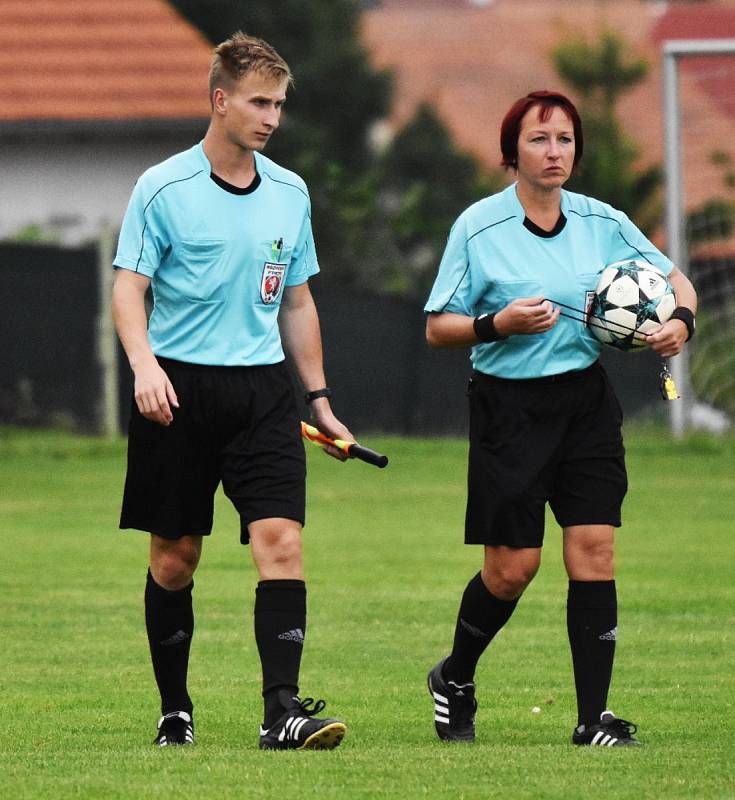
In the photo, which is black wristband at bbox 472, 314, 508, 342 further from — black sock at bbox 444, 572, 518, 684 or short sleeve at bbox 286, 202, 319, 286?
black sock at bbox 444, 572, 518, 684

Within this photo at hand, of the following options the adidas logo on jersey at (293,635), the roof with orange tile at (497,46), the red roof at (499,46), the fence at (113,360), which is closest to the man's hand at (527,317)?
the adidas logo on jersey at (293,635)

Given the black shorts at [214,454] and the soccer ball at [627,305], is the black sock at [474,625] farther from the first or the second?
the soccer ball at [627,305]

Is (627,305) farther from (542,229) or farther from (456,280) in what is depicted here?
(456,280)

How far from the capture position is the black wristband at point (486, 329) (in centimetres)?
661

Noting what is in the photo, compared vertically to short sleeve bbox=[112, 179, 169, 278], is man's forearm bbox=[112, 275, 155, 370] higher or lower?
lower

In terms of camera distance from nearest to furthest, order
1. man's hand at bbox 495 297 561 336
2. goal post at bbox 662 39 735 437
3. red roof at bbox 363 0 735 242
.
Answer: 1. man's hand at bbox 495 297 561 336
2. goal post at bbox 662 39 735 437
3. red roof at bbox 363 0 735 242

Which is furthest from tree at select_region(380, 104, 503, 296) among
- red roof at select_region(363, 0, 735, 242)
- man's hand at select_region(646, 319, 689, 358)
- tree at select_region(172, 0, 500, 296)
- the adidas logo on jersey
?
the adidas logo on jersey

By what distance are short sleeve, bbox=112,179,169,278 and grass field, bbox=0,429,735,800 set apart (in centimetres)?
150

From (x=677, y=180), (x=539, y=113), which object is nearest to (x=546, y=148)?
(x=539, y=113)

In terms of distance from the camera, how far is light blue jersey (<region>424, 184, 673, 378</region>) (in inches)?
267

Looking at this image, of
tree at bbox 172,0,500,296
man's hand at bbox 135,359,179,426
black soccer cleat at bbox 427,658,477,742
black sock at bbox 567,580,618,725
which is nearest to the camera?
man's hand at bbox 135,359,179,426

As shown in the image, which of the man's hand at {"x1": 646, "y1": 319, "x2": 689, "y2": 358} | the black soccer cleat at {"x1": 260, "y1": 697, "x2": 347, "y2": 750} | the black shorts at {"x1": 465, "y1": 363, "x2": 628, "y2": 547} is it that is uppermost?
the man's hand at {"x1": 646, "y1": 319, "x2": 689, "y2": 358}

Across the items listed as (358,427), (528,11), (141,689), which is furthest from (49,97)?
(528,11)

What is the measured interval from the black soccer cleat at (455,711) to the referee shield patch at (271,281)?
4.74 feet
